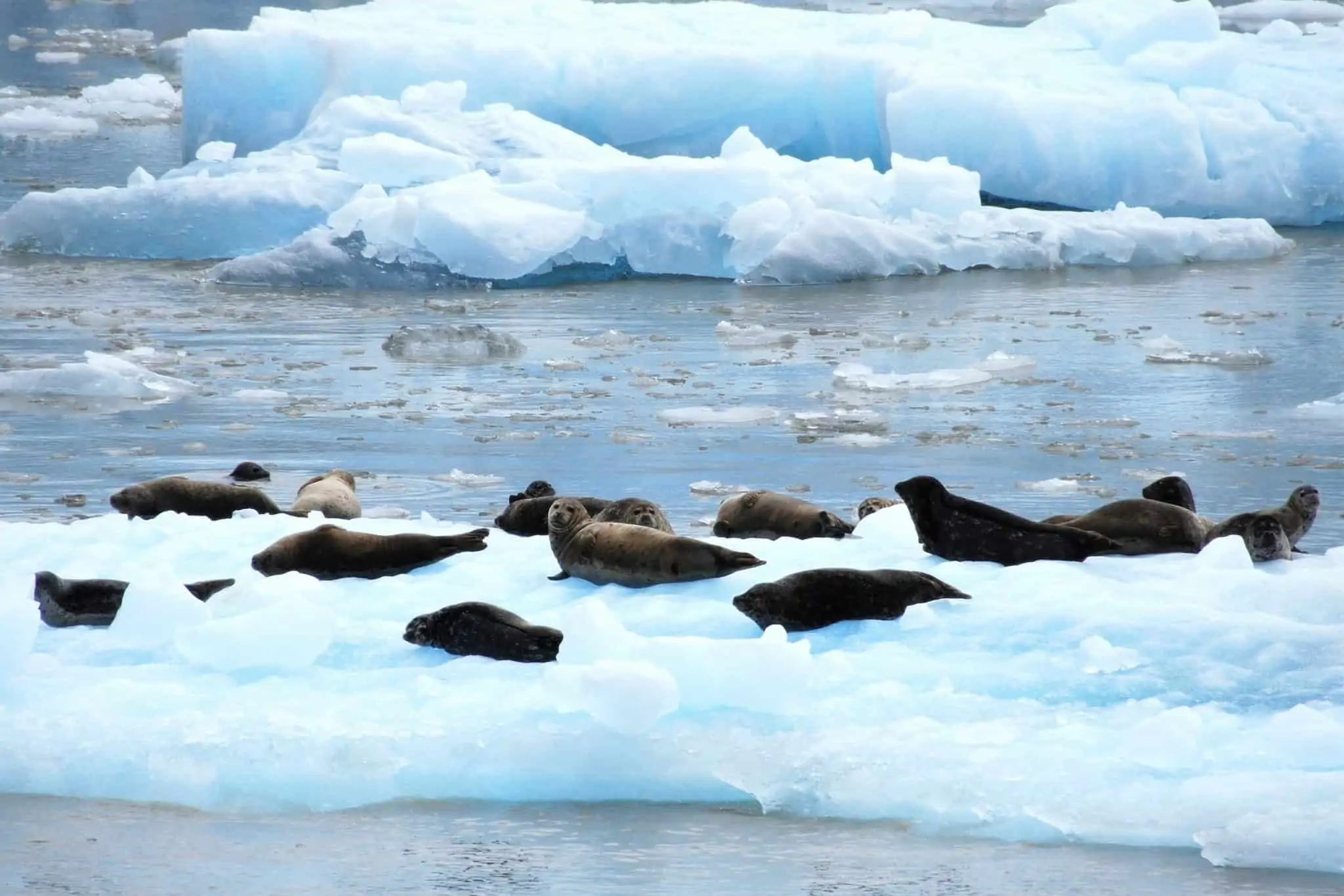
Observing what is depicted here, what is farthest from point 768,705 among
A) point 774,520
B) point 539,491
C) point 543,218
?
point 543,218

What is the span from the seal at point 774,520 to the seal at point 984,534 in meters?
0.68

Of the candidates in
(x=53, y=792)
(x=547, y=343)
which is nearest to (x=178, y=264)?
(x=547, y=343)

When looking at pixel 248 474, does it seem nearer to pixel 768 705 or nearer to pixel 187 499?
pixel 187 499

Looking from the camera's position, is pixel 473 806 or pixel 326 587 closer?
pixel 473 806

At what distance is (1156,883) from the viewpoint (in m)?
3.36

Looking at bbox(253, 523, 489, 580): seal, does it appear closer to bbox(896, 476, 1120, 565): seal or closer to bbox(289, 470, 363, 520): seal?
bbox(289, 470, 363, 520): seal

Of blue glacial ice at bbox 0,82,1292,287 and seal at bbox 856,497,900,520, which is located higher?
blue glacial ice at bbox 0,82,1292,287

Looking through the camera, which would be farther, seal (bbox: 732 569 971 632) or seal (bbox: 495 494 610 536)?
seal (bbox: 495 494 610 536)

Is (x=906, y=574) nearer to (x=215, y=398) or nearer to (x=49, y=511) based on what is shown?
(x=49, y=511)

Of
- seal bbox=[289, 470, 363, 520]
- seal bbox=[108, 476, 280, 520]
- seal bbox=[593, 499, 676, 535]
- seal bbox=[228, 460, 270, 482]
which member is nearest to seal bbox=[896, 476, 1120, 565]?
seal bbox=[593, 499, 676, 535]

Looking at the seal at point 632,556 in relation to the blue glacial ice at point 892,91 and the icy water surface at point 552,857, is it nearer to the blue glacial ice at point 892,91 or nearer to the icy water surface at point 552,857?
the icy water surface at point 552,857

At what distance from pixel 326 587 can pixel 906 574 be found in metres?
1.46

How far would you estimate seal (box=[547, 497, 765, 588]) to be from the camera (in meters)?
4.78

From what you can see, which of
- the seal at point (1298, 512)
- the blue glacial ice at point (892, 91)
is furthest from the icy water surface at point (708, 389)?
the blue glacial ice at point (892, 91)
